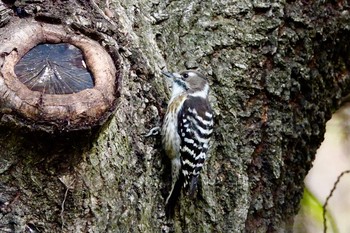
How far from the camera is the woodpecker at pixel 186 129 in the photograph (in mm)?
3410

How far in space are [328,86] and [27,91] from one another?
1.82 metres

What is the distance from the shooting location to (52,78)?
2.68m

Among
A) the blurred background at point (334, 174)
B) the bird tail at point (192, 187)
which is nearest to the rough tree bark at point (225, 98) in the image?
the bird tail at point (192, 187)

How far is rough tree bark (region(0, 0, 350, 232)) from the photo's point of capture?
118 inches

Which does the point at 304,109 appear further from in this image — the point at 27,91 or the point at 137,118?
the point at 27,91

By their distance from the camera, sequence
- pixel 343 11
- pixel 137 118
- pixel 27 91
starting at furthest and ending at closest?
pixel 343 11
pixel 137 118
pixel 27 91

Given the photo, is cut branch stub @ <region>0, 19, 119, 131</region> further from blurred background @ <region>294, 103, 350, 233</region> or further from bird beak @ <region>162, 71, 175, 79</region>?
blurred background @ <region>294, 103, 350, 233</region>

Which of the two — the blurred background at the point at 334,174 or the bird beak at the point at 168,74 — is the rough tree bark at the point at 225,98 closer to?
the bird beak at the point at 168,74

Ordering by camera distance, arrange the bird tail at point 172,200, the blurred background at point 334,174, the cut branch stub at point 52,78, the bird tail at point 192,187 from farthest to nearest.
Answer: the blurred background at point 334,174, the bird tail at point 192,187, the bird tail at point 172,200, the cut branch stub at point 52,78

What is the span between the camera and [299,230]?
4.79m

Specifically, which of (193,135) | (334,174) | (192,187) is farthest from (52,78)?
(334,174)

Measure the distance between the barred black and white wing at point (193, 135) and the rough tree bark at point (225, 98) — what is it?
82mm

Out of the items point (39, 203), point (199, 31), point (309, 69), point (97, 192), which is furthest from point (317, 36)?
point (39, 203)

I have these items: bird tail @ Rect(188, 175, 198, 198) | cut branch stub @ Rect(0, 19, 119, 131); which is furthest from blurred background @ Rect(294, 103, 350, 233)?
cut branch stub @ Rect(0, 19, 119, 131)
